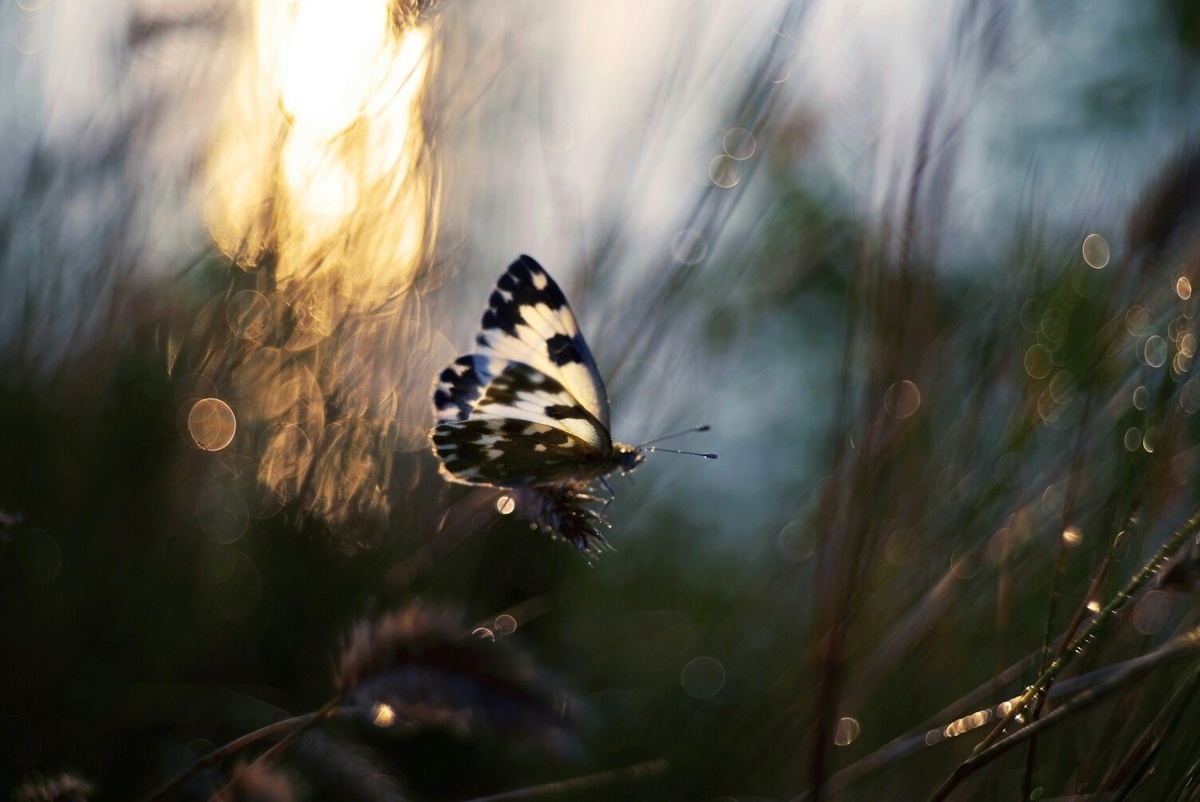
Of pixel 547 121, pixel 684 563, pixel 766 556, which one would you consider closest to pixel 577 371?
pixel 547 121

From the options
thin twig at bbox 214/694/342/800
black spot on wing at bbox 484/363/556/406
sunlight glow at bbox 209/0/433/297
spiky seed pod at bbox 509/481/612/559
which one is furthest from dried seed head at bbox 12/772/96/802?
sunlight glow at bbox 209/0/433/297

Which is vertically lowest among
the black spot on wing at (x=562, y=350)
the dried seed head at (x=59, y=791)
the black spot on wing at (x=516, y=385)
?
the dried seed head at (x=59, y=791)

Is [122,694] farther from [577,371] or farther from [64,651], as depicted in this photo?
[577,371]

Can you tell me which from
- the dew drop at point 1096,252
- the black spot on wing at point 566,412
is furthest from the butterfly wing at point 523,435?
the dew drop at point 1096,252

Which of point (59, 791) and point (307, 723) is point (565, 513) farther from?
point (59, 791)

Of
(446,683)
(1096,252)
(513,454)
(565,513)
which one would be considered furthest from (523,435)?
(1096,252)

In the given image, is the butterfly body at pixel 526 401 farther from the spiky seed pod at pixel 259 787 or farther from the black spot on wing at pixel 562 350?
the spiky seed pod at pixel 259 787
